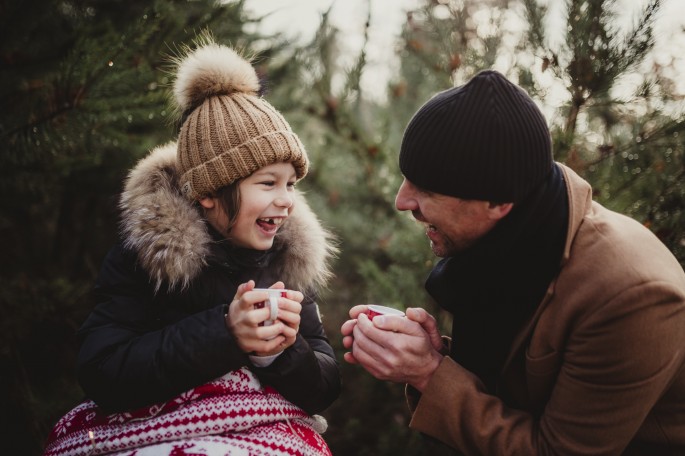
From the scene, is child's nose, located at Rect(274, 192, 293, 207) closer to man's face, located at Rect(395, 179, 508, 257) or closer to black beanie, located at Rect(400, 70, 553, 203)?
man's face, located at Rect(395, 179, 508, 257)

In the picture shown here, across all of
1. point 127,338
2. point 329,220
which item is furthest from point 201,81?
point 329,220

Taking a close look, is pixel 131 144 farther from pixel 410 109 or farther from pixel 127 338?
pixel 410 109

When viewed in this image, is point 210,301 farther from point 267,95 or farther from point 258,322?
point 267,95

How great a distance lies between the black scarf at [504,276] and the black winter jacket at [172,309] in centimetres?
60

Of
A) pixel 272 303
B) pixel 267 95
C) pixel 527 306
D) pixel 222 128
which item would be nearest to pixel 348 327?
pixel 272 303

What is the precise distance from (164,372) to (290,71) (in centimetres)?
308

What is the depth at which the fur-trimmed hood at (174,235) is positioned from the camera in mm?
1747

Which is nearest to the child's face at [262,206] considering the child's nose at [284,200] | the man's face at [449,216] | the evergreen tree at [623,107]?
the child's nose at [284,200]

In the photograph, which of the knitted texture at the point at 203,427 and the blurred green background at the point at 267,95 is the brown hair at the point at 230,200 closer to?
the blurred green background at the point at 267,95

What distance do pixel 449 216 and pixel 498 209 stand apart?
0.56ft

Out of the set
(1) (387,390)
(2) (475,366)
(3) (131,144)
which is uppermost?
(3) (131,144)

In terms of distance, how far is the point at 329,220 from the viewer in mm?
4762

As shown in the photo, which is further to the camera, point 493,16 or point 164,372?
point 493,16

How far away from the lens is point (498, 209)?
160 centimetres
